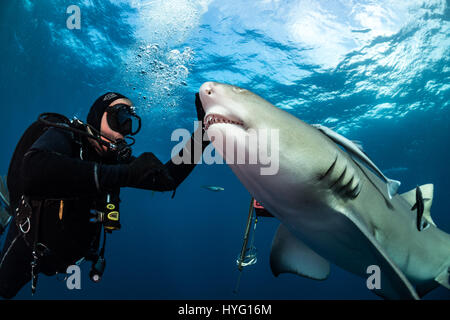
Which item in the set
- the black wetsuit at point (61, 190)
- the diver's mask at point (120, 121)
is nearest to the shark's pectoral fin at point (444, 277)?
the black wetsuit at point (61, 190)

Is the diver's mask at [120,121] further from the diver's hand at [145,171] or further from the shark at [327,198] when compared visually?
the shark at [327,198]

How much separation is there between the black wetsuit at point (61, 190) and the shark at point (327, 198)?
0.84 m

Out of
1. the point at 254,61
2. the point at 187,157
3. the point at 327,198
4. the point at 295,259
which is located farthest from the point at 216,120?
the point at 254,61

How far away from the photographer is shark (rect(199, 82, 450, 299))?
1.71 metres


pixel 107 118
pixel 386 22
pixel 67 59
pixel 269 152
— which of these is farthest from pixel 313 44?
pixel 67 59

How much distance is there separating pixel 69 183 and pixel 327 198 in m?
2.20

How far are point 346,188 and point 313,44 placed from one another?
40.6 feet

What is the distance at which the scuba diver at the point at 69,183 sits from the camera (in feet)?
6.33

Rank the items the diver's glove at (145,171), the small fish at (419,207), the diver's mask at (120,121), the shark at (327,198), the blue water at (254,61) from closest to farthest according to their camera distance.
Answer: the shark at (327,198), the diver's glove at (145,171), the small fish at (419,207), the diver's mask at (120,121), the blue water at (254,61)

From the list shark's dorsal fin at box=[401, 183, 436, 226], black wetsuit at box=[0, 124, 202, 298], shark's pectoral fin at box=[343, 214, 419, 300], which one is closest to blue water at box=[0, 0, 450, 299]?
shark's dorsal fin at box=[401, 183, 436, 226]

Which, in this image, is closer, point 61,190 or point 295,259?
point 61,190

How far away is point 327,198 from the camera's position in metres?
2.05

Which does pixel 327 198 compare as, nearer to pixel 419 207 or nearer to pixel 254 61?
pixel 419 207

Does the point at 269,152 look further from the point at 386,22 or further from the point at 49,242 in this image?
the point at 386,22
